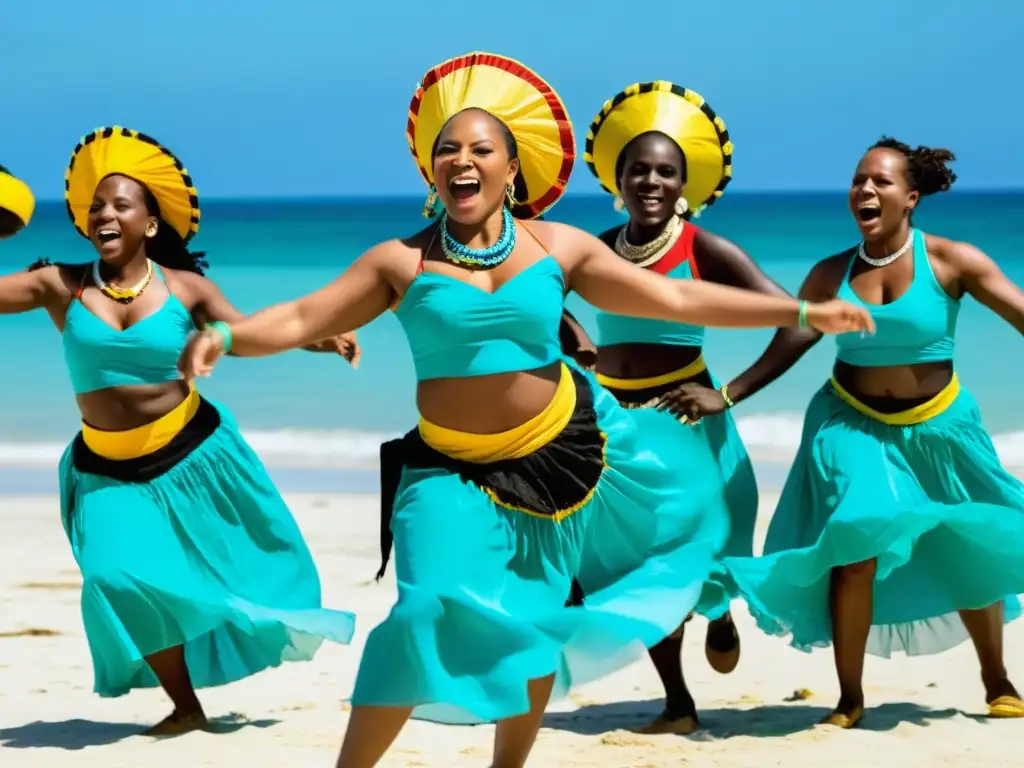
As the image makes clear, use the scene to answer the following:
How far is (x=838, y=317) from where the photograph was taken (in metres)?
5.52

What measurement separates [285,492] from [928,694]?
6941 mm

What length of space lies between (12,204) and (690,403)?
8.55ft

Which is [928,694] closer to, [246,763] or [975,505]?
[975,505]

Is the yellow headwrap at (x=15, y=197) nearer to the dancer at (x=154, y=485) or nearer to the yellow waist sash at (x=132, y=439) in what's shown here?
the dancer at (x=154, y=485)

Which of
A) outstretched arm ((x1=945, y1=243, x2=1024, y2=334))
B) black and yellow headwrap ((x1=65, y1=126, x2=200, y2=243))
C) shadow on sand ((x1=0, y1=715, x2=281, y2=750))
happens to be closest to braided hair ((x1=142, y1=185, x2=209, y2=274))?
black and yellow headwrap ((x1=65, y1=126, x2=200, y2=243))

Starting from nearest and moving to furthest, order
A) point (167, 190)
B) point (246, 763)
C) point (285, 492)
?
point (246, 763) < point (167, 190) < point (285, 492)

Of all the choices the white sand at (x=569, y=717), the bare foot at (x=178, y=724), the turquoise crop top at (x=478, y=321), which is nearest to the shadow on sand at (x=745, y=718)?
the white sand at (x=569, y=717)

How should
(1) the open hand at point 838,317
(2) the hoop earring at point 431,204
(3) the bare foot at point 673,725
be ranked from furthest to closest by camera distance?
(3) the bare foot at point 673,725, (2) the hoop earring at point 431,204, (1) the open hand at point 838,317

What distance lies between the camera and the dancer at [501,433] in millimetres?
5180

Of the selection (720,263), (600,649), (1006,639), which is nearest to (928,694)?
(1006,639)

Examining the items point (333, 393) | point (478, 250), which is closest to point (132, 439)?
point (478, 250)

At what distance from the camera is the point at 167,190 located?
7.20m

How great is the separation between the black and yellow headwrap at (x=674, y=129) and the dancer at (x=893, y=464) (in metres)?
0.52

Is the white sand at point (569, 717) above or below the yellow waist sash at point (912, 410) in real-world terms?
below
